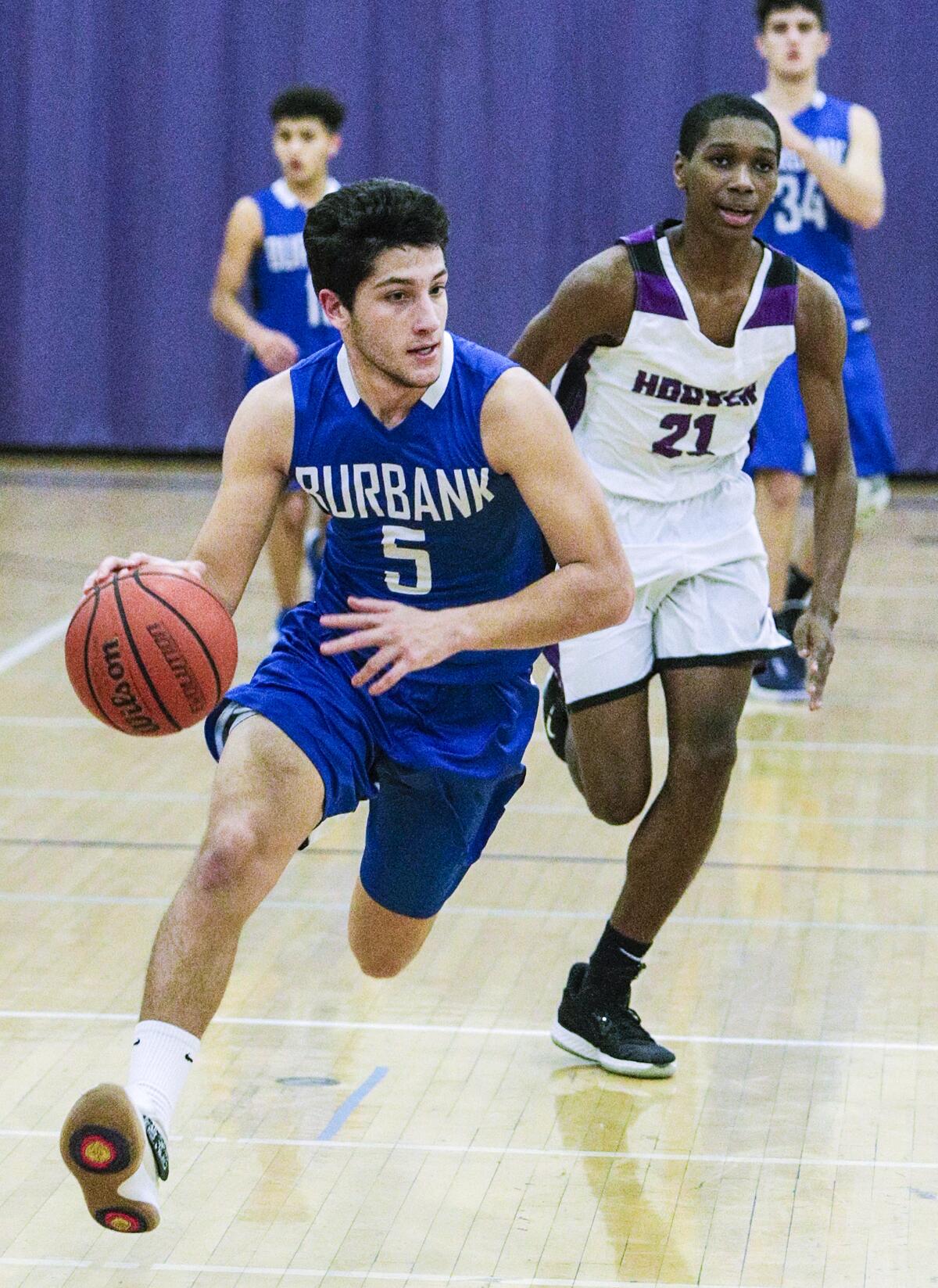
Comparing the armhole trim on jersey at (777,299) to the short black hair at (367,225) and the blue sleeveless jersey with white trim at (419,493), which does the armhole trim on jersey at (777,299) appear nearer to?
the blue sleeveless jersey with white trim at (419,493)

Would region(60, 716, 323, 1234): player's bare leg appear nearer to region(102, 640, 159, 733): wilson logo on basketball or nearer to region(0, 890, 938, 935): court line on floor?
region(102, 640, 159, 733): wilson logo on basketball

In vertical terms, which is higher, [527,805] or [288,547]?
[288,547]

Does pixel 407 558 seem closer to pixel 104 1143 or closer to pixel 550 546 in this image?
pixel 550 546

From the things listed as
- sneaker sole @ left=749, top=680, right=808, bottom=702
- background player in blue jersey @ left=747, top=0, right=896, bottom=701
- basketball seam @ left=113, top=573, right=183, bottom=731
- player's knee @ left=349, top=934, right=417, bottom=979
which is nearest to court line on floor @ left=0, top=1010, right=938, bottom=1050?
player's knee @ left=349, top=934, right=417, bottom=979

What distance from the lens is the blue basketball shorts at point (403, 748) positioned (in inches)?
135

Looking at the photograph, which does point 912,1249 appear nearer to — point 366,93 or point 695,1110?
point 695,1110

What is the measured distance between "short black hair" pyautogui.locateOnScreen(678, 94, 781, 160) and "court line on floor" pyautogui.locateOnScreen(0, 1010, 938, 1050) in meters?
1.77

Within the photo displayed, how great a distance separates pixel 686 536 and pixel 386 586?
3.02ft

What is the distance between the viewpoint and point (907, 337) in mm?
11961

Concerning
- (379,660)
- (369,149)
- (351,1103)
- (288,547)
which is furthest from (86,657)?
(369,149)

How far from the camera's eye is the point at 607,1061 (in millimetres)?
4172

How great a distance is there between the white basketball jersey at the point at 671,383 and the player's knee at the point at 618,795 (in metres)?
0.59

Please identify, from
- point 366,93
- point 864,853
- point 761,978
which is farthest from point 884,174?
point 761,978

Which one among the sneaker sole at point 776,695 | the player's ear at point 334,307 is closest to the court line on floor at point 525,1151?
the player's ear at point 334,307
